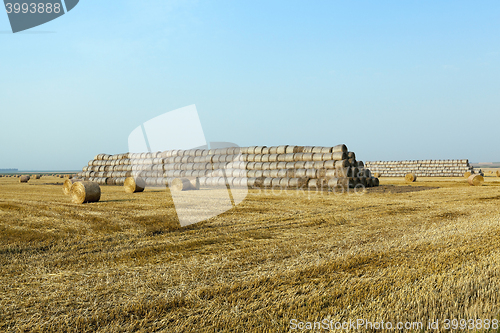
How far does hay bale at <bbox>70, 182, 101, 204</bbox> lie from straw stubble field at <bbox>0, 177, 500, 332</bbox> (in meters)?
4.83

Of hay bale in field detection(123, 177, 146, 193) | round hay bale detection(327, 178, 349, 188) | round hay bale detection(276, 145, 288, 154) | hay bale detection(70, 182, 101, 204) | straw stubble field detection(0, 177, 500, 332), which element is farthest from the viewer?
round hay bale detection(276, 145, 288, 154)

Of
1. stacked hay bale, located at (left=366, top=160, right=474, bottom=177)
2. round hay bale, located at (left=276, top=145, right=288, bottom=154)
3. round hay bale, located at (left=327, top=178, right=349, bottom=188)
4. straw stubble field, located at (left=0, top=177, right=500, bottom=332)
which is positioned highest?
round hay bale, located at (left=276, top=145, right=288, bottom=154)

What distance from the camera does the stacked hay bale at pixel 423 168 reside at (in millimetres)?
41000

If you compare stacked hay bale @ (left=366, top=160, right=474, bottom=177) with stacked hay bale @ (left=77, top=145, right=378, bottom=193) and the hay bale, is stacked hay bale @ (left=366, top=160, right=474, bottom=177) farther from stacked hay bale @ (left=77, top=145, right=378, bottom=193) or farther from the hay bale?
the hay bale

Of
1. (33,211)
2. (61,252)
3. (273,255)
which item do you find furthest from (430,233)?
(33,211)

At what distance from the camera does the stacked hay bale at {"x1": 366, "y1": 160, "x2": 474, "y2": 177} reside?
135ft

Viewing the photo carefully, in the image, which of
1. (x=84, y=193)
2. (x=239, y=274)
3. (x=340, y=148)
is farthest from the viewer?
(x=340, y=148)

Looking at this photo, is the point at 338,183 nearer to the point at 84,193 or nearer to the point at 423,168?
the point at 84,193

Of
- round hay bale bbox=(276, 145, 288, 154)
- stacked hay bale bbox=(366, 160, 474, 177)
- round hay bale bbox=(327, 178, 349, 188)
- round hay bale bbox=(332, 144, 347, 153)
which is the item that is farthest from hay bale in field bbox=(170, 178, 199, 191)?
stacked hay bale bbox=(366, 160, 474, 177)

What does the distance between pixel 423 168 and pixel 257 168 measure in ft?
99.3

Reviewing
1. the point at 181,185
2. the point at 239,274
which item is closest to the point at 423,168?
the point at 181,185

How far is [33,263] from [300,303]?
3319mm

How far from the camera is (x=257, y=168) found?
21.7m

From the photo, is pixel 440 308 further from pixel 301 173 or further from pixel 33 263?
pixel 301 173
